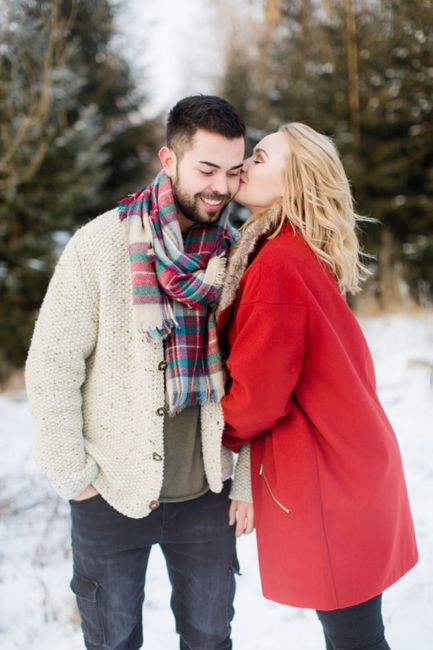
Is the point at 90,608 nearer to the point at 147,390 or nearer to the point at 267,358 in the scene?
the point at 147,390

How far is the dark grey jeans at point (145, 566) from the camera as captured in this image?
65.2 inches

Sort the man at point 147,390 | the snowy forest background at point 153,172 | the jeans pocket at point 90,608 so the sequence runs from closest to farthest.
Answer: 1. the man at point 147,390
2. the jeans pocket at point 90,608
3. the snowy forest background at point 153,172

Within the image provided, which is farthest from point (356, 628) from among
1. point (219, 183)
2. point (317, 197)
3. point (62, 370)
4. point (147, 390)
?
point (219, 183)

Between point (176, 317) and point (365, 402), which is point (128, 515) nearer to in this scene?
point (176, 317)

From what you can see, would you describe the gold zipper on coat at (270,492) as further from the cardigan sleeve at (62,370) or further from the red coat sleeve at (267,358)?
the cardigan sleeve at (62,370)

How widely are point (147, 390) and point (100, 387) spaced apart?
0.15m

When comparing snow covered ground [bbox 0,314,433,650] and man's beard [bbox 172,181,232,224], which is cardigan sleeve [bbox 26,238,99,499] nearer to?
man's beard [bbox 172,181,232,224]

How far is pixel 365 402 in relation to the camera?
153 centimetres

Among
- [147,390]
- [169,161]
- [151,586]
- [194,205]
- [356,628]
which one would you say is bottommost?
[151,586]

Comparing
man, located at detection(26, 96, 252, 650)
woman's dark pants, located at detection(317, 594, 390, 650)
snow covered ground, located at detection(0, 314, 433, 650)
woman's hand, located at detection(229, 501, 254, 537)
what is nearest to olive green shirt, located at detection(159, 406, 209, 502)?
man, located at detection(26, 96, 252, 650)

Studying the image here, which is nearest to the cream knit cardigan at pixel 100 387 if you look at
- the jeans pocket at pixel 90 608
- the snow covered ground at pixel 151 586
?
the jeans pocket at pixel 90 608

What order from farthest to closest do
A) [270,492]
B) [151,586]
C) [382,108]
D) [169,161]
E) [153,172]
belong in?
[153,172] < [382,108] < [151,586] < [169,161] < [270,492]

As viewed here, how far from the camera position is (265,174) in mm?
1670

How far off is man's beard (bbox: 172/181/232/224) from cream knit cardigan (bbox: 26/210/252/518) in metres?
0.20
